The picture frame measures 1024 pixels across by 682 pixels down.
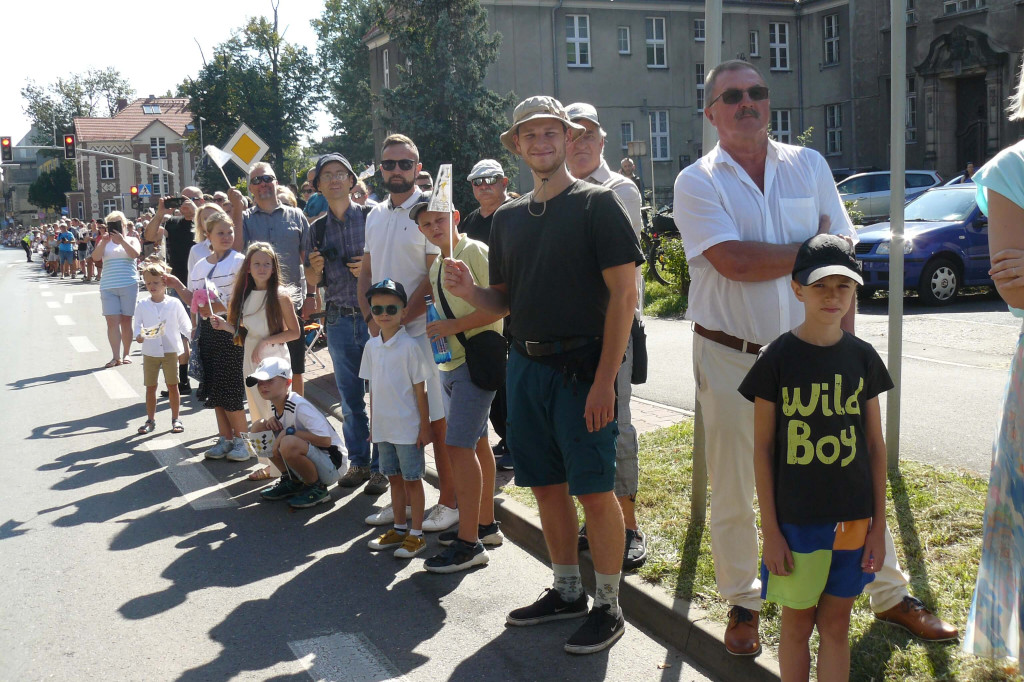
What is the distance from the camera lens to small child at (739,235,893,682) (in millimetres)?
3027

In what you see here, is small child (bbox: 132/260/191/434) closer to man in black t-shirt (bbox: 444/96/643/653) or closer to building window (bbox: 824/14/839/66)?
man in black t-shirt (bbox: 444/96/643/653)

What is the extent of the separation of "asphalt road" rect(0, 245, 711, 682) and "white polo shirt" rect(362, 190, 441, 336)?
155 cm

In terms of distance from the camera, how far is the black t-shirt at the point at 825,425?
303 centimetres

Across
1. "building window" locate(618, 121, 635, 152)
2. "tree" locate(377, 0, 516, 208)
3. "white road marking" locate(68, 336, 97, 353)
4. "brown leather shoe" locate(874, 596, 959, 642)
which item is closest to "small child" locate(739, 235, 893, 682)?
"brown leather shoe" locate(874, 596, 959, 642)

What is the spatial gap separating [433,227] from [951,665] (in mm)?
3267

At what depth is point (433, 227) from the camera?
17.5 ft

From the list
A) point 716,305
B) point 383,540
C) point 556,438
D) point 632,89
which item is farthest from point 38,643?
point 632,89

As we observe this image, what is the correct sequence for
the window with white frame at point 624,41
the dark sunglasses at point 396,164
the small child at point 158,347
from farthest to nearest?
the window with white frame at point 624,41
the small child at point 158,347
the dark sunglasses at point 396,164

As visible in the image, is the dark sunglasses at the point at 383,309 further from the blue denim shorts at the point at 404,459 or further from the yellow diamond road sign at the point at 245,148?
the yellow diamond road sign at the point at 245,148

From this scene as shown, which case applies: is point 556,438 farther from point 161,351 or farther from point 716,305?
point 161,351

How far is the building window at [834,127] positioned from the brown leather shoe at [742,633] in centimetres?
4187

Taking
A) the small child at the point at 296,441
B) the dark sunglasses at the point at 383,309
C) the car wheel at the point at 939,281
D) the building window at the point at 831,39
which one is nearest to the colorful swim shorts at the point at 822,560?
the dark sunglasses at the point at 383,309

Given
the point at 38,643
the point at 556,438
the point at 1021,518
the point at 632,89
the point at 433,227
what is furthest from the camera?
the point at 632,89

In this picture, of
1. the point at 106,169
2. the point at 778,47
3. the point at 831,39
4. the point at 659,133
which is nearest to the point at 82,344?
the point at 659,133
